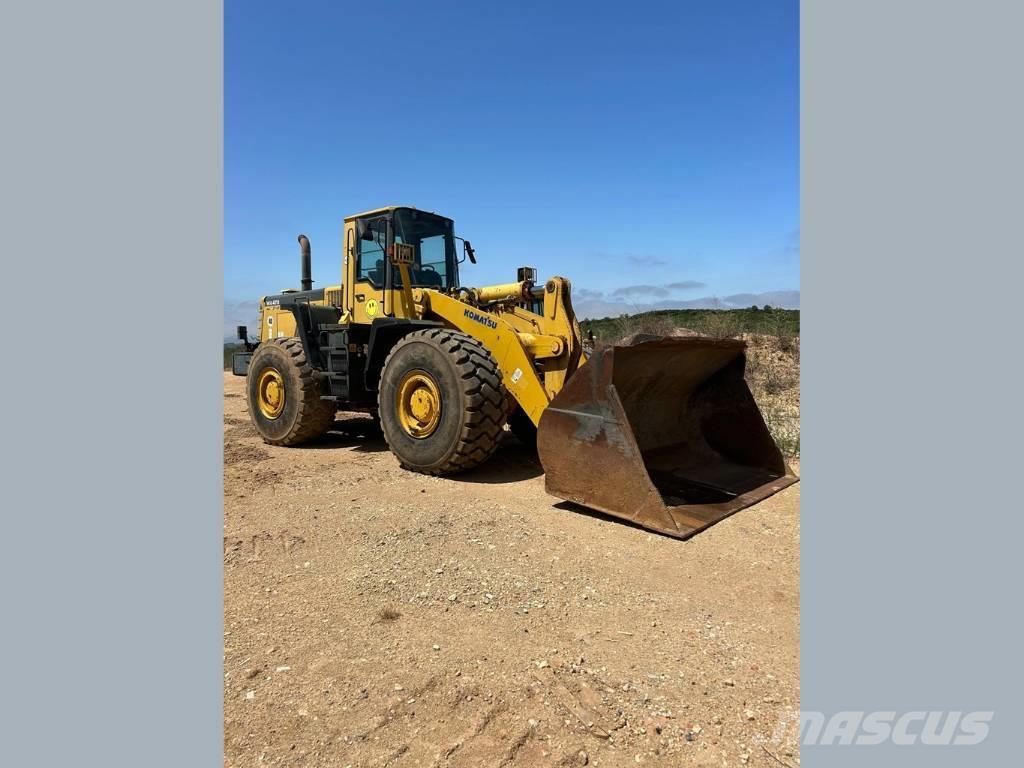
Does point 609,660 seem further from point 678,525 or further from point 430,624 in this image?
point 678,525

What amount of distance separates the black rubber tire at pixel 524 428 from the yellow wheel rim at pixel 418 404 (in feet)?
4.72

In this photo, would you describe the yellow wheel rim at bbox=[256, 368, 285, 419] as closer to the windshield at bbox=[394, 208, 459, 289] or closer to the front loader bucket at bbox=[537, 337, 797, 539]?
the windshield at bbox=[394, 208, 459, 289]

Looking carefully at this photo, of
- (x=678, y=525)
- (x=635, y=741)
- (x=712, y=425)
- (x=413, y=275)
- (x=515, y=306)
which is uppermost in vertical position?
(x=413, y=275)

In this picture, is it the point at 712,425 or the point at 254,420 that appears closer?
the point at 712,425

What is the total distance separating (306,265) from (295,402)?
11.8ft

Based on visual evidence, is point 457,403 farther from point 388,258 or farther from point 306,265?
point 306,265

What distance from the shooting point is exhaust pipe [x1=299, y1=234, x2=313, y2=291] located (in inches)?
397

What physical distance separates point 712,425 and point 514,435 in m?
2.91

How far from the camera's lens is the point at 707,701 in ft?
7.61

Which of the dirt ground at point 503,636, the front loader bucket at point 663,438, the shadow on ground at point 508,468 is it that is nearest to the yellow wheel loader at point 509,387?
the front loader bucket at point 663,438

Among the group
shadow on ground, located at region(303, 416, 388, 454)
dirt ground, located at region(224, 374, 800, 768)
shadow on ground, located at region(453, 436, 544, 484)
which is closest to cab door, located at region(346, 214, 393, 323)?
shadow on ground, located at region(303, 416, 388, 454)

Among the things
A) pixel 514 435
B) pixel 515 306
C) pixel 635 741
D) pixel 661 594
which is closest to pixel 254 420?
pixel 514 435

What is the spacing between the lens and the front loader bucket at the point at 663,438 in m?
4.21

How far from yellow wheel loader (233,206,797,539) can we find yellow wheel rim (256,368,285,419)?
23 millimetres
